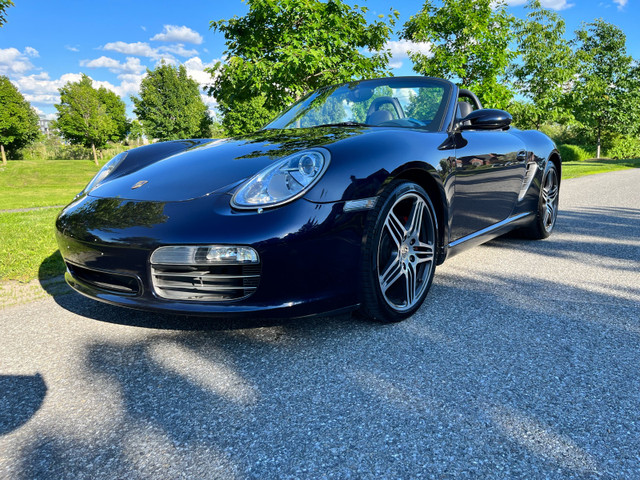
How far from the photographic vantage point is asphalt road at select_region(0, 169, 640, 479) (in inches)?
53.9

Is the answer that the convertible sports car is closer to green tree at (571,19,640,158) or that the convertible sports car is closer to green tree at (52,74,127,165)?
green tree at (571,19,640,158)

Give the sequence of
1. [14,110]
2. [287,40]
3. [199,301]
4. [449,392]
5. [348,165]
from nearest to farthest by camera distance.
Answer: [449,392] < [199,301] < [348,165] < [287,40] < [14,110]

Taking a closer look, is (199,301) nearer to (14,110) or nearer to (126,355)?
(126,355)

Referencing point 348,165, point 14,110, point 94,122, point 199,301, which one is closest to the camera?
point 199,301

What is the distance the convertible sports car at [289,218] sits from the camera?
6.39 feet

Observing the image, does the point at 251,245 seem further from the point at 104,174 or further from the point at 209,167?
the point at 104,174

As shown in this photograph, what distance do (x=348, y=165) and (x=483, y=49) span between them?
1036cm

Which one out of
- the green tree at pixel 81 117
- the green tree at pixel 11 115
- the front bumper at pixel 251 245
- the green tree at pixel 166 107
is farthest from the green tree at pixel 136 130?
the front bumper at pixel 251 245

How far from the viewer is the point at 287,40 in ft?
23.4

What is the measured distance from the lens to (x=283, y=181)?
6.80 ft

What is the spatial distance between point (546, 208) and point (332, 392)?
139 inches

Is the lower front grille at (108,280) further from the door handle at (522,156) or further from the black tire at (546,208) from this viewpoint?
the black tire at (546,208)

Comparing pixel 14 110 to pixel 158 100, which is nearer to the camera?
pixel 14 110

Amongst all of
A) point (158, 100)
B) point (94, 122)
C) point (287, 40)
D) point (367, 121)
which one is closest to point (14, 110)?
point (94, 122)
